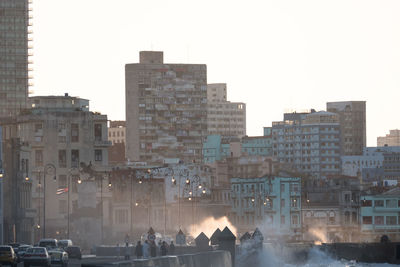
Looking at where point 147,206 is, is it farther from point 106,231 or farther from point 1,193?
point 1,193

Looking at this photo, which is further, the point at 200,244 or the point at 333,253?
the point at 333,253

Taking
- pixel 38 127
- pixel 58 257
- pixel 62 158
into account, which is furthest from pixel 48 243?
pixel 38 127

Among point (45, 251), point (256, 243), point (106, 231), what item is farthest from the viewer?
point (106, 231)

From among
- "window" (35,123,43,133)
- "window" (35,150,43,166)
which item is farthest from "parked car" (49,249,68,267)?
"window" (35,123,43,133)

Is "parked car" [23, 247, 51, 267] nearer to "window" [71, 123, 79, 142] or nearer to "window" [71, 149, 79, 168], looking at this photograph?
"window" [71, 149, 79, 168]

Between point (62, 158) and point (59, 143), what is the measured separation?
2151 millimetres

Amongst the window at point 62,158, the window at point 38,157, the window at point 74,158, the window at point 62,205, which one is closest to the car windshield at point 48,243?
the window at point 62,205

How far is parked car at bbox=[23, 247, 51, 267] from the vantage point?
87875mm

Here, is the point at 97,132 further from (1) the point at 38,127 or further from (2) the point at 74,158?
(1) the point at 38,127

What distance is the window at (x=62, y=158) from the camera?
172000mm

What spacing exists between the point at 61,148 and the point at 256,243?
60.7m

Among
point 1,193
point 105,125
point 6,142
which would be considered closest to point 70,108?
point 105,125

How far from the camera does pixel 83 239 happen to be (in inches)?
5463

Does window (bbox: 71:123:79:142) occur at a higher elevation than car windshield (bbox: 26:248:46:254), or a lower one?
higher
